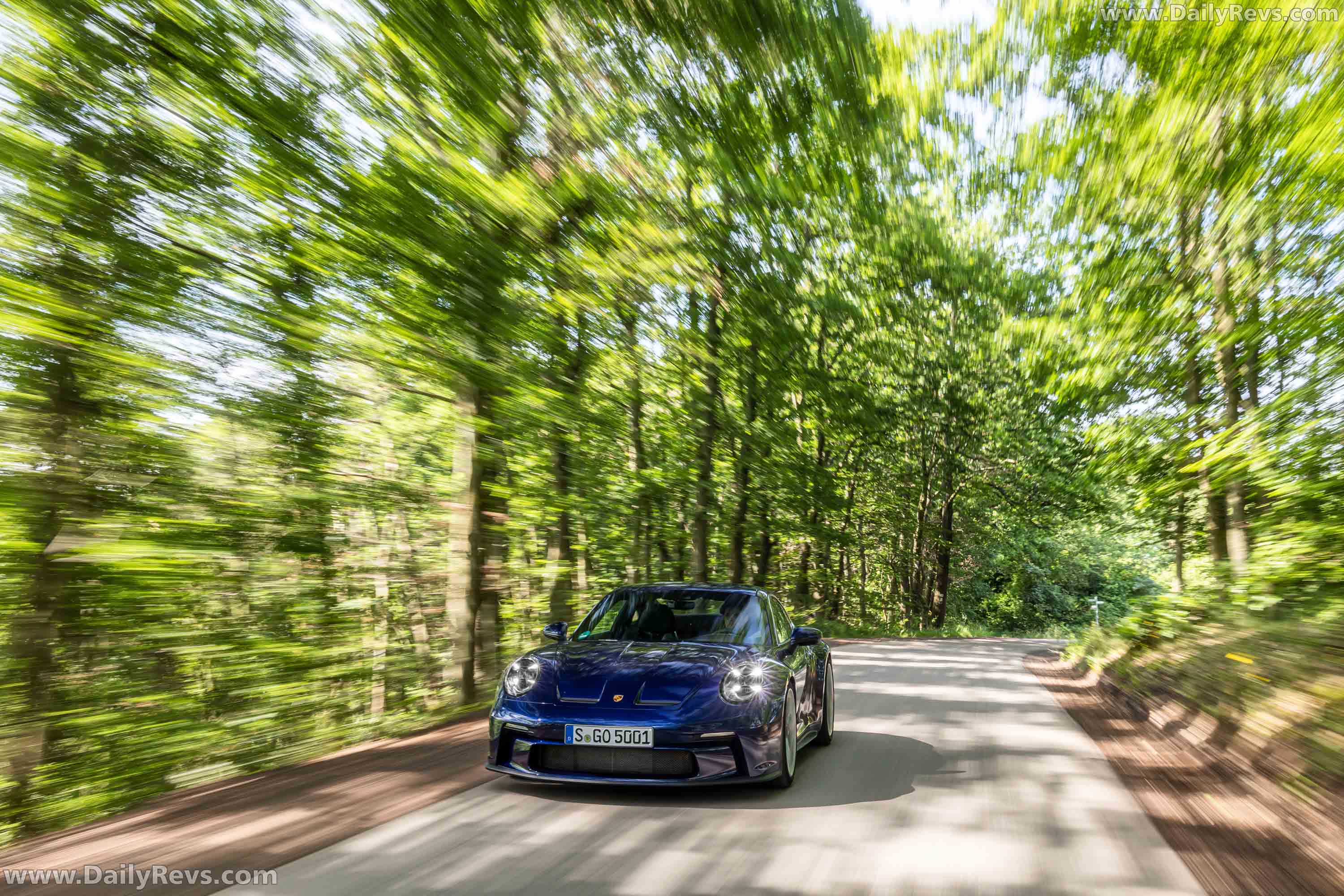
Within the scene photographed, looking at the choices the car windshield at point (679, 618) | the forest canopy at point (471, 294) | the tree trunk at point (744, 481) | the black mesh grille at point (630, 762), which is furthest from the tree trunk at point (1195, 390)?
the tree trunk at point (744, 481)

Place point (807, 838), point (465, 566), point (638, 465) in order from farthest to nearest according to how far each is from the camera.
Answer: point (638, 465)
point (465, 566)
point (807, 838)

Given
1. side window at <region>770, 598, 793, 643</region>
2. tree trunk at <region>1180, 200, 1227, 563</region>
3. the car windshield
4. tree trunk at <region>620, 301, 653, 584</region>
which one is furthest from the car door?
tree trunk at <region>620, 301, 653, 584</region>

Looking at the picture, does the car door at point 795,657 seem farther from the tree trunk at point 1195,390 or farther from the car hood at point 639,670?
the tree trunk at point 1195,390

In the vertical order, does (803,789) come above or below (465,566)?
below

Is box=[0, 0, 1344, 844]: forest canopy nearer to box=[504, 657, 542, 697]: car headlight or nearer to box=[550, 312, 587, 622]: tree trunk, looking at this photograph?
box=[550, 312, 587, 622]: tree trunk

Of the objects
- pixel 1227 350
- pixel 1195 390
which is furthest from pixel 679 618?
pixel 1195 390

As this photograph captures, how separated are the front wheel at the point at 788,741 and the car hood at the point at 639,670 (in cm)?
43

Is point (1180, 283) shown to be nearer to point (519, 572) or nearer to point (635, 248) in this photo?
point (635, 248)

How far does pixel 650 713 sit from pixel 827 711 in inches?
106

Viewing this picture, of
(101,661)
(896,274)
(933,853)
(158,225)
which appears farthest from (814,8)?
(896,274)

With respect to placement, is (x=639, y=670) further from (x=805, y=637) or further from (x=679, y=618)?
(x=805, y=637)

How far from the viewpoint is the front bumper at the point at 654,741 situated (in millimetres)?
5340

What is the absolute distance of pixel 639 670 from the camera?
5.72 metres

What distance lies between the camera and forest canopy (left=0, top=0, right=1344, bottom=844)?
285 inches
